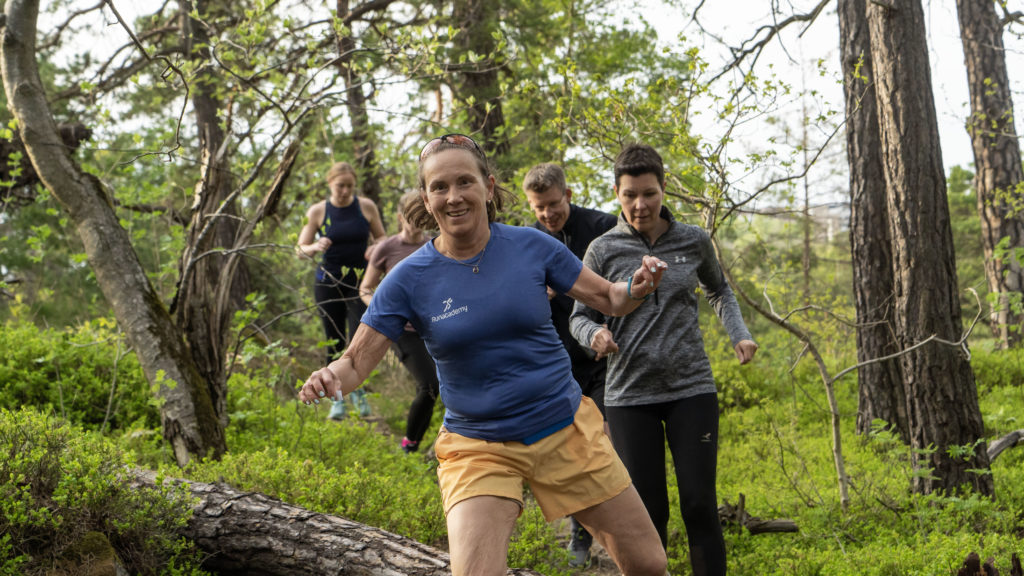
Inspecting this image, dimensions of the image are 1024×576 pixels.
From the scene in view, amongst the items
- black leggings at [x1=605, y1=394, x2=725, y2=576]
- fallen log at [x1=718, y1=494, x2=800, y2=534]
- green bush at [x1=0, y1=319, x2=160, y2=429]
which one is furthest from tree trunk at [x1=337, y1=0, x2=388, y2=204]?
black leggings at [x1=605, y1=394, x2=725, y2=576]

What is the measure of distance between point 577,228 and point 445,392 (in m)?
2.30

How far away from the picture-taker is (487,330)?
265 centimetres

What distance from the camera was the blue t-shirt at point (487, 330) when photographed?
2.67m

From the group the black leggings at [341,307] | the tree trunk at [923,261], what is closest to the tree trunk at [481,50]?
the black leggings at [341,307]

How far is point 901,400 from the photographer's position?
7.43 m

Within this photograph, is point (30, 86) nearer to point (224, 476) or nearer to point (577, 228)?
point (224, 476)

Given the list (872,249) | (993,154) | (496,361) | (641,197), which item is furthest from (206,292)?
(993,154)

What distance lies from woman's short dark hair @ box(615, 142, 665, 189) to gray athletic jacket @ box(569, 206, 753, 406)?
0.90 ft

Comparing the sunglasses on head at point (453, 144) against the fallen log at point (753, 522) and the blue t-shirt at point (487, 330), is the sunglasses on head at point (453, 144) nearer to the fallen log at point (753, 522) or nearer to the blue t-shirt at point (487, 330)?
the blue t-shirt at point (487, 330)

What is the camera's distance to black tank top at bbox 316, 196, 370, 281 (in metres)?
7.56

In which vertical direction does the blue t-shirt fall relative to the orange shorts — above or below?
above

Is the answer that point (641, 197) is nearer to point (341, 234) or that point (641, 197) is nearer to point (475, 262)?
point (475, 262)

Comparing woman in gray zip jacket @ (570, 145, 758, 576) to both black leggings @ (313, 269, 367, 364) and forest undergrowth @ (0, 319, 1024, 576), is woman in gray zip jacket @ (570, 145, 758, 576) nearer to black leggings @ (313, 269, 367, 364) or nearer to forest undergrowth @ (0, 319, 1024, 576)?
forest undergrowth @ (0, 319, 1024, 576)

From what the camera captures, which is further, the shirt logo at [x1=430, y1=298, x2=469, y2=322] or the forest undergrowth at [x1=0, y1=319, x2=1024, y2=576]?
the forest undergrowth at [x1=0, y1=319, x2=1024, y2=576]
